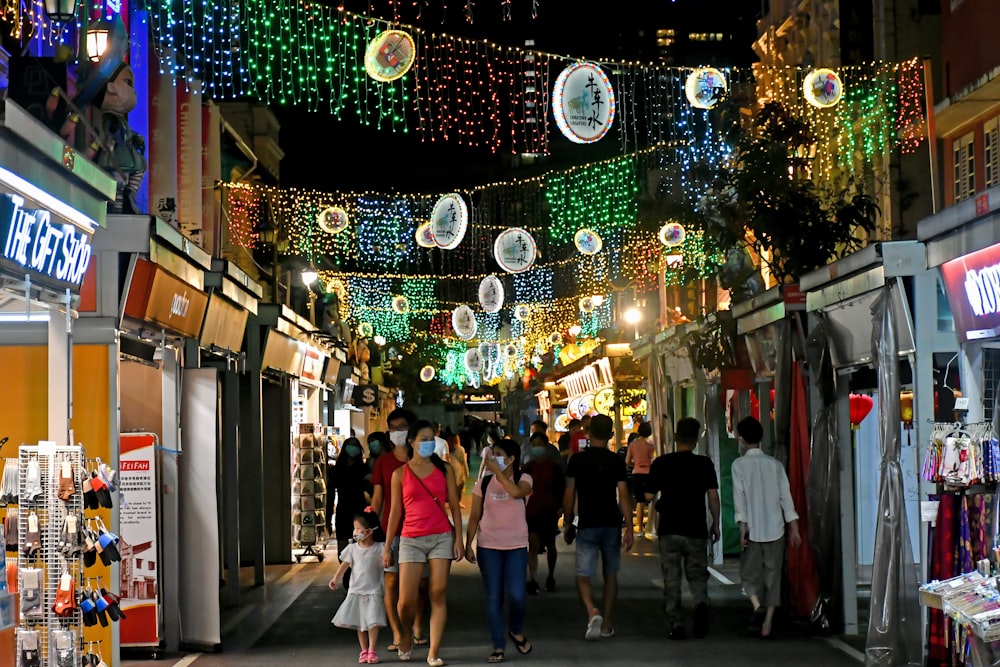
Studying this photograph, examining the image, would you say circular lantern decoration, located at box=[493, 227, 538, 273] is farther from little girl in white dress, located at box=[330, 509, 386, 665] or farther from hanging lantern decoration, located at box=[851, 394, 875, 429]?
little girl in white dress, located at box=[330, 509, 386, 665]

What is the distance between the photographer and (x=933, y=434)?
9438mm

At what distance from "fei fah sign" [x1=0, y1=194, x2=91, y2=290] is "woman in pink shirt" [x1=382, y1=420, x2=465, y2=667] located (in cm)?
361

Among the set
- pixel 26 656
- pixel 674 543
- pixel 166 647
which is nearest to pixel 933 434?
pixel 674 543

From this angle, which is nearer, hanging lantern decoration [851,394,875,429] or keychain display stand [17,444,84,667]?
keychain display stand [17,444,84,667]

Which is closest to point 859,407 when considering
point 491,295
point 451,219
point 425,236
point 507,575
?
point 451,219

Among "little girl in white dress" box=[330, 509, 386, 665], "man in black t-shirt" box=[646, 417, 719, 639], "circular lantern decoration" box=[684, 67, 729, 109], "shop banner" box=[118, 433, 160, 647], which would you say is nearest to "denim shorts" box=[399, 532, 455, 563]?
"little girl in white dress" box=[330, 509, 386, 665]

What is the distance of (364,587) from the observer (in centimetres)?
1215

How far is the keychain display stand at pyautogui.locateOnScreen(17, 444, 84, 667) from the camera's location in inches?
324

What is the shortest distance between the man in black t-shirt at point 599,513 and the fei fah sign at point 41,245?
561 centimetres

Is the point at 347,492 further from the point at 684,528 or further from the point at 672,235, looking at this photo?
the point at 672,235

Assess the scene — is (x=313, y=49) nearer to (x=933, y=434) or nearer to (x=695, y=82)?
(x=695, y=82)

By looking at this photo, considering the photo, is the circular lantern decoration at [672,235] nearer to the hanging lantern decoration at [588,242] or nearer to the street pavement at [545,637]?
the hanging lantern decoration at [588,242]

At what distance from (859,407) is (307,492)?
874cm

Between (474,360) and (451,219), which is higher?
(451,219)
